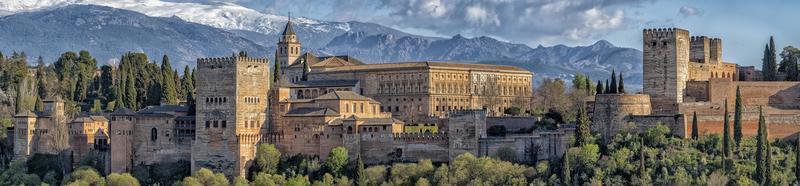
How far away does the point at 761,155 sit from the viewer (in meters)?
55.4

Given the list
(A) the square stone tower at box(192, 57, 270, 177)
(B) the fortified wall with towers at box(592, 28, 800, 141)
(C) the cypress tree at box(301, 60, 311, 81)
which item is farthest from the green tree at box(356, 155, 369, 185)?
(C) the cypress tree at box(301, 60, 311, 81)

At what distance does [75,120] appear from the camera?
237 ft

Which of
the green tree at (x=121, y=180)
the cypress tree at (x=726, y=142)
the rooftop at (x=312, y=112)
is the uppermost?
the rooftop at (x=312, y=112)

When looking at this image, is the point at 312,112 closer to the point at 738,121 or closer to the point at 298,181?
the point at 298,181

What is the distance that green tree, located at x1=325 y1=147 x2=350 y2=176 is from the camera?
62469 mm

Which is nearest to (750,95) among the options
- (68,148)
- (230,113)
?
(230,113)

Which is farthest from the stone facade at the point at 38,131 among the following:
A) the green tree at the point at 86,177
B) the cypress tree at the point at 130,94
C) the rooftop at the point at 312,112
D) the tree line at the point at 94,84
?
the rooftop at the point at 312,112

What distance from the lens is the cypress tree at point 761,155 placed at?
2165 inches

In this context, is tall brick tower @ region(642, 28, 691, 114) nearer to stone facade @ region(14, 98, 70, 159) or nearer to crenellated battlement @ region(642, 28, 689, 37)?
crenellated battlement @ region(642, 28, 689, 37)

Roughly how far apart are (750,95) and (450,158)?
16356 millimetres

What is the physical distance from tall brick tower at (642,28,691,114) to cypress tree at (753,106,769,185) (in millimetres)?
6609

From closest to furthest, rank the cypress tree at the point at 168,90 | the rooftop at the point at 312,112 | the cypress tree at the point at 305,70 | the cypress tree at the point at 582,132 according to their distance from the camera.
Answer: the cypress tree at the point at 582,132
the rooftop at the point at 312,112
the cypress tree at the point at 168,90
the cypress tree at the point at 305,70

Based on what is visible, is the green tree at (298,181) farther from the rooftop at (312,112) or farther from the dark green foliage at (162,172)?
the dark green foliage at (162,172)

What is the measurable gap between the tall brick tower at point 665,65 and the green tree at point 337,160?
16.2 metres
